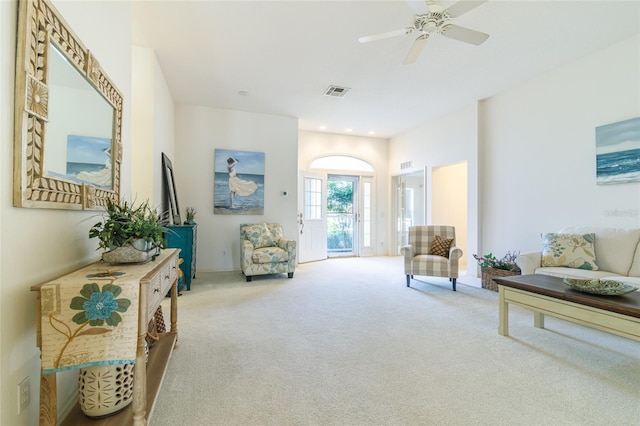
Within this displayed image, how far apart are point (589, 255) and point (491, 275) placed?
46.7 inches

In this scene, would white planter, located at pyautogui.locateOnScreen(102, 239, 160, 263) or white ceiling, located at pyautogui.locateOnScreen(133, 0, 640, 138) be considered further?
white ceiling, located at pyautogui.locateOnScreen(133, 0, 640, 138)

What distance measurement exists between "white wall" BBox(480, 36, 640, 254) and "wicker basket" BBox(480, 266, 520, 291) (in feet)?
1.99

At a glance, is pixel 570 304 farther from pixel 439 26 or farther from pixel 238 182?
Answer: pixel 238 182

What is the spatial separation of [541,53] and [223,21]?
12.0ft

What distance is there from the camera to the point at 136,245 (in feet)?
5.36

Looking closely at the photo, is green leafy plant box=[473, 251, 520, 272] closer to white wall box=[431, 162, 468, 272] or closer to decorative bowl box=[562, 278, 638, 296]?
decorative bowl box=[562, 278, 638, 296]

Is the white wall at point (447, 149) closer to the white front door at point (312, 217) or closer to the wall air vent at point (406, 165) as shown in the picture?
the wall air vent at point (406, 165)

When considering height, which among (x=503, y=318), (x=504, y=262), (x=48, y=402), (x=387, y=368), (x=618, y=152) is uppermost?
(x=618, y=152)

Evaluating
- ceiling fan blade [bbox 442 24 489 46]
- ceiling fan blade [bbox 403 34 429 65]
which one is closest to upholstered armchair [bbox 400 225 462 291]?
ceiling fan blade [bbox 403 34 429 65]

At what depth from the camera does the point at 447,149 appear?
5.67 meters

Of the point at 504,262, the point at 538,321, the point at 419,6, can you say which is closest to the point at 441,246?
the point at 504,262

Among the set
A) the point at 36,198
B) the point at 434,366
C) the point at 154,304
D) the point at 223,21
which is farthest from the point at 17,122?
the point at 434,366

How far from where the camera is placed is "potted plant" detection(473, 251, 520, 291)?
4.11 metres

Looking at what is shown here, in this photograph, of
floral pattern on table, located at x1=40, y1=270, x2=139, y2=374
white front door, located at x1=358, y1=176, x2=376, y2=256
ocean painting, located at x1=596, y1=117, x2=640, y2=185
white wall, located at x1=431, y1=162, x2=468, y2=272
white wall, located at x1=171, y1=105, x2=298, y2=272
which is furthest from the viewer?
white front door, located at x1=358, y1=176, x2=376, y2=256
